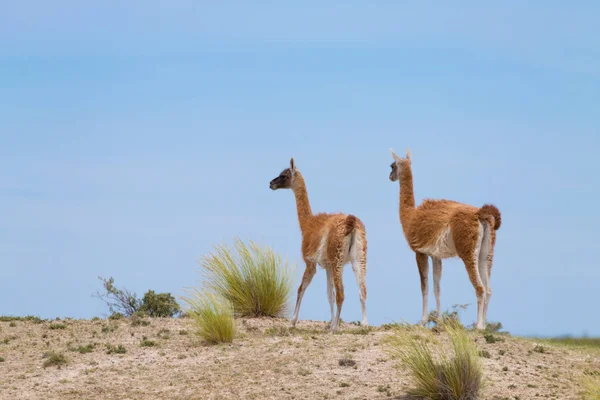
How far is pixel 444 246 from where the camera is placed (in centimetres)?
1602

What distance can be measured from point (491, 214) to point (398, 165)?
9.34ft

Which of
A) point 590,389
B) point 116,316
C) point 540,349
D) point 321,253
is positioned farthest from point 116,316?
point 590,389

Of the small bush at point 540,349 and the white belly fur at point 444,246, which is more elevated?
the white belly fur at point 444,246

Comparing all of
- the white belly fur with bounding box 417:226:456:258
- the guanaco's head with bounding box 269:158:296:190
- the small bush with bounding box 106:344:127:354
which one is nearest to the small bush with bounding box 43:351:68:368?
the small bush with bounding box 106:344:127:354

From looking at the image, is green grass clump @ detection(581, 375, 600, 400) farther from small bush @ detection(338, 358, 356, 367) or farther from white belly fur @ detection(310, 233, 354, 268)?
white belly fur @ detection(310, 233, 354, 268)

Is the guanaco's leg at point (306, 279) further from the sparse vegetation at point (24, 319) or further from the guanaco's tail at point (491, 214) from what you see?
the sparse vegetation at point (24, 319)

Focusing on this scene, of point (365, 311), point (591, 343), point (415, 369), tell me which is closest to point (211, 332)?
point (365, 311)

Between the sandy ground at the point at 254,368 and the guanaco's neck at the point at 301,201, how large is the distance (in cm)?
237

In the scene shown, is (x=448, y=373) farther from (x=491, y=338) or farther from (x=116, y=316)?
(x=116, y=316)

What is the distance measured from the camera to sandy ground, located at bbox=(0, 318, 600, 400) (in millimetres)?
12023

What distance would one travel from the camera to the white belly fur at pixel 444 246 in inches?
627

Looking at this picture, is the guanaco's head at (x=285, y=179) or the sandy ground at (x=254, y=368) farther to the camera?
the guanaco's head at (x=285, y=179)

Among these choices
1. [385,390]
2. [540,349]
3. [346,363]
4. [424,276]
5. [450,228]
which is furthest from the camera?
[424,276]

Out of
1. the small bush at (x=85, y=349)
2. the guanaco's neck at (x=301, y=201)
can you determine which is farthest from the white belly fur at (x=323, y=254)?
the small bush at (x=85, y=349)
